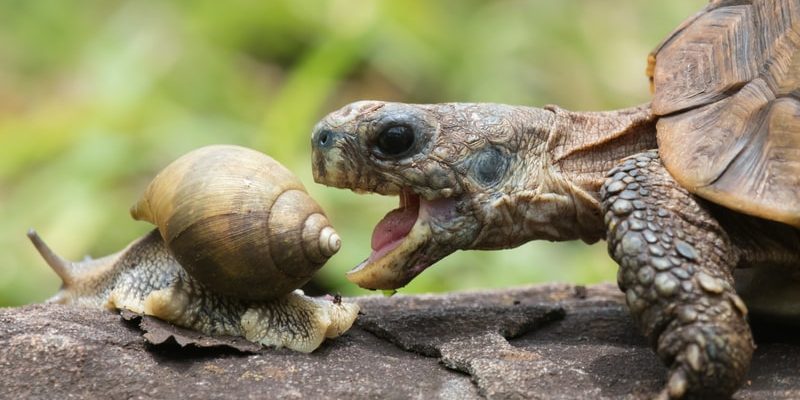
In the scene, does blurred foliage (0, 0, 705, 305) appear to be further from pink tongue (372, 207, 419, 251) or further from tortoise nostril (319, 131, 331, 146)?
tortoise nostril (319, 131, 331, 146)

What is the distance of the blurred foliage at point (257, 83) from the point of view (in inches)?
247

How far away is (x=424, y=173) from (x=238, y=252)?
68 cm

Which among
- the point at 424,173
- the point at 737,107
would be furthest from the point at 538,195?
the point at 737,107

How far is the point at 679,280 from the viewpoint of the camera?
2.75 metres

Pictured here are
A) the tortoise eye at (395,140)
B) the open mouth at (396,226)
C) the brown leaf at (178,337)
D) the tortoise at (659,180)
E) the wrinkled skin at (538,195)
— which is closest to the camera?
the tortoise at (659,180)

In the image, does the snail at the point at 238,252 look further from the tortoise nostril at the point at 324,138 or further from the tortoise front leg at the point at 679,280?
the tortoise front leg at the point at 679,280

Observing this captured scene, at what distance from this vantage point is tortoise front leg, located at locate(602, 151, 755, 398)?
2664 millimetres

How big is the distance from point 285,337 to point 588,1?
701 cm

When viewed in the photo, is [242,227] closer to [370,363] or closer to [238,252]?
[238,252]

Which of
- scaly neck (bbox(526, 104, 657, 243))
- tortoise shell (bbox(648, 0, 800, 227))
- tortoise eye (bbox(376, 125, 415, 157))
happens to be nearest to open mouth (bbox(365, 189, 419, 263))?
tortoise eye (bbox(376, 125, 415, 157))

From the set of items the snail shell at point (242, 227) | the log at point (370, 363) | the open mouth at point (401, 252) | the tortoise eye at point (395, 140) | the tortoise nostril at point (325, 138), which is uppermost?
the tortoise nostril at point (325, 138)

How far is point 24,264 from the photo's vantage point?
6.04m

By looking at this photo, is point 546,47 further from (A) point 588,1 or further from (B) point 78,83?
(B) point 78,83

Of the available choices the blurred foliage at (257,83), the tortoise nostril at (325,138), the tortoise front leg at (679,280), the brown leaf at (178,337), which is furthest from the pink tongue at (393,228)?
the blurred foliage at (257,83)
